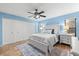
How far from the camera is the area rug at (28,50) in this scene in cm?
137

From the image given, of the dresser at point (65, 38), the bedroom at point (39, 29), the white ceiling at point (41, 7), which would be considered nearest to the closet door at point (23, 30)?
the bedroom at point (39, 29)

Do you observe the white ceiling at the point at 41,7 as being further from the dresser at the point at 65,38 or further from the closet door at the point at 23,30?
the dresser at the point at 65,38

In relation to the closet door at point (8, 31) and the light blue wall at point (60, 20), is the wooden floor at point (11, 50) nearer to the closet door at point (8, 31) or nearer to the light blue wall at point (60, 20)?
the closet door at point (8, 31)

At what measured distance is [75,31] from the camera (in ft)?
4.31

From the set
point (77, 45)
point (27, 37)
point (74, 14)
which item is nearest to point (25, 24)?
point (27, 37)

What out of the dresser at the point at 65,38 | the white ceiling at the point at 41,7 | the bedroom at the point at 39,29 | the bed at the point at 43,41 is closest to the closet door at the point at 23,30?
the bedroom at the point at 39,29

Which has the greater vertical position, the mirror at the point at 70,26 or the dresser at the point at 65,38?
the mirror at the point at 70,26

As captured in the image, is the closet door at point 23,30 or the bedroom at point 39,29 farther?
the closet door at point 23,30

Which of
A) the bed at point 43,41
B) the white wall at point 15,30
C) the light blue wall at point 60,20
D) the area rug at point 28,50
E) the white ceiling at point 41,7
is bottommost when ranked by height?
the area rug at point 28,50

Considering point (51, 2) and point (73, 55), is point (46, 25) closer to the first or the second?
point (51, 2)

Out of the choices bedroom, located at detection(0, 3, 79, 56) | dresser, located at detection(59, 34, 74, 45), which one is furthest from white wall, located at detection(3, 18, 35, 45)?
dresser, located at detection(59, 34, 74, 45)

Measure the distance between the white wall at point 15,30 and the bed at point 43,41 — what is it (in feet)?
0.43

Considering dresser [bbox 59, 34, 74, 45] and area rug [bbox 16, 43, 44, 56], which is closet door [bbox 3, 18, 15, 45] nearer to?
area rug [bbox 16, 43, 44, 56]

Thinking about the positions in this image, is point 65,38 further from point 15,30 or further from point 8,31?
point 8,31
